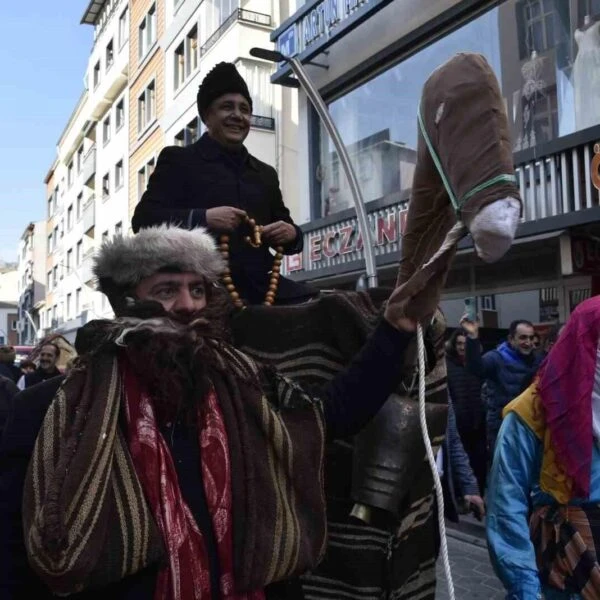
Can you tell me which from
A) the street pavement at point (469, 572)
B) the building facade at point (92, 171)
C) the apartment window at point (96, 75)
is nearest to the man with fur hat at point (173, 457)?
the street pavement at point (469, 572)

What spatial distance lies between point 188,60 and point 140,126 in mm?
5719

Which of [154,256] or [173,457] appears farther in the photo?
[154,256]

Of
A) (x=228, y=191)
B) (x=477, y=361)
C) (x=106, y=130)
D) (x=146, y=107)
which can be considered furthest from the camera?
(x=106, y=130)

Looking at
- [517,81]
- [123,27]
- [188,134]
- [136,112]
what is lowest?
[517,81]

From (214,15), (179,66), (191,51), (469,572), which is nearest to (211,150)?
(469,572)

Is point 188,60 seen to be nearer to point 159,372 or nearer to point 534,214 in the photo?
point 534,214

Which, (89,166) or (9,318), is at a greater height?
(89,166)

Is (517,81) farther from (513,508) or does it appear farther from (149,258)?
(149,258)

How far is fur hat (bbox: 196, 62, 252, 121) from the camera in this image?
267 centimetres

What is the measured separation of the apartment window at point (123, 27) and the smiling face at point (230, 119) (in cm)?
2847

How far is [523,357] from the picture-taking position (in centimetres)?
710

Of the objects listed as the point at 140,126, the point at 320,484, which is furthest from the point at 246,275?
the point at 140,126

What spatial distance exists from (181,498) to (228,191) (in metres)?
1.24

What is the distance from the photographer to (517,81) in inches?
416
